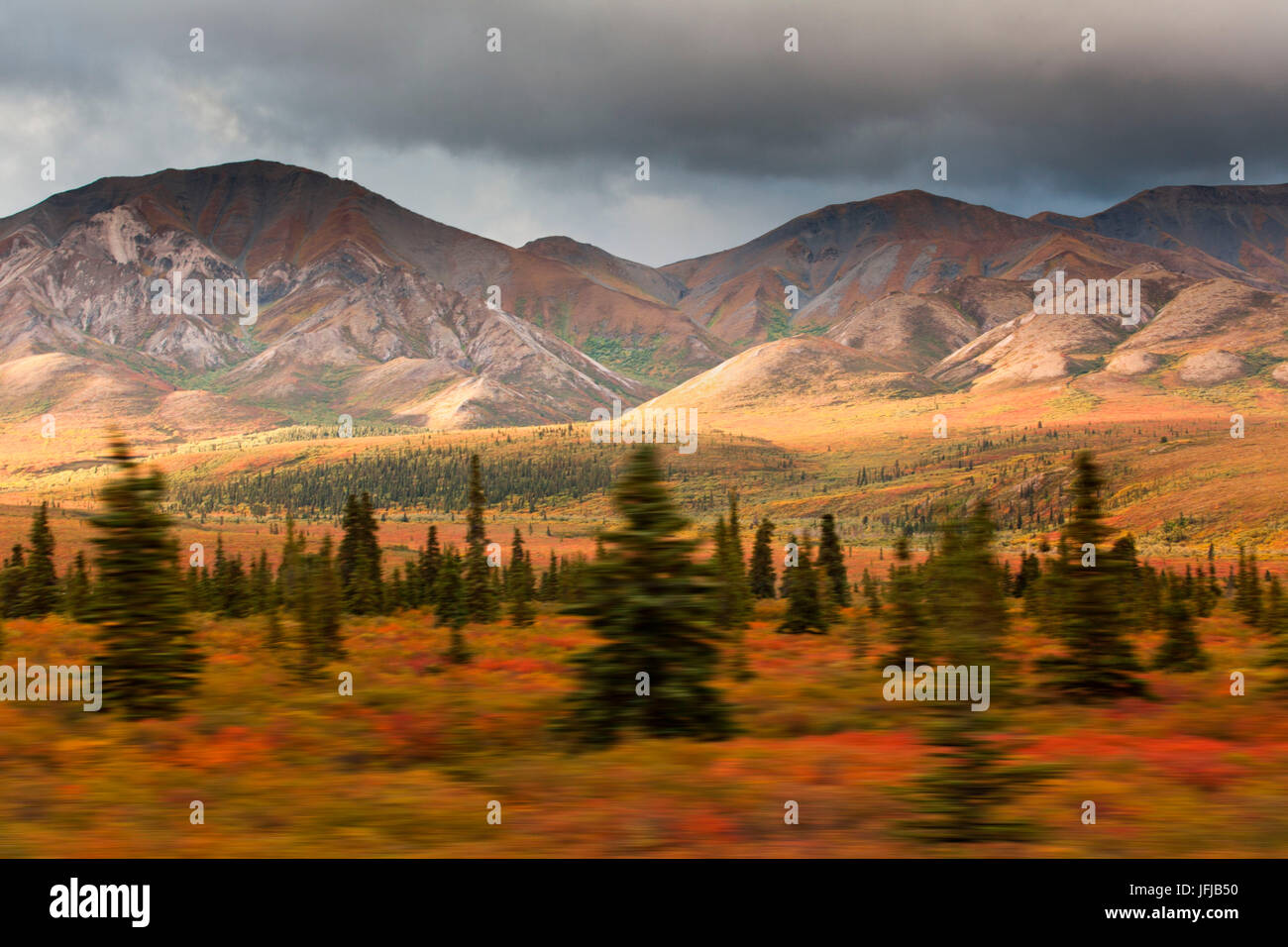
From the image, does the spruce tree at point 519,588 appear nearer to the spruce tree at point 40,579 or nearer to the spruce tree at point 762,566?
the spruce tree at point 762,566

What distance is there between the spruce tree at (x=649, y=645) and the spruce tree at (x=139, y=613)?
22.2ft

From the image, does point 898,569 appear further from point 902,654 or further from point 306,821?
point 306,821

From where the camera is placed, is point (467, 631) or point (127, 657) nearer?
point (127, 657)

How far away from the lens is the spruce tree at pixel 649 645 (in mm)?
13492

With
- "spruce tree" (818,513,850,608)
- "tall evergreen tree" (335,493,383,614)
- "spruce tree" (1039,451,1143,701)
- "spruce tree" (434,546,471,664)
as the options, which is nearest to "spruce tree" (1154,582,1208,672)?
"spruce tree" (1039,451,1143,701)

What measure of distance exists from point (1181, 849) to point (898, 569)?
51.4 feet

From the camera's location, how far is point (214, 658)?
23.0 m

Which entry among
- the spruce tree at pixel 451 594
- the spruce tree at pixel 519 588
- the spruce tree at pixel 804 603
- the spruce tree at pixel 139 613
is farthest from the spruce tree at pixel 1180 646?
the spruce tree at pixel 451 594

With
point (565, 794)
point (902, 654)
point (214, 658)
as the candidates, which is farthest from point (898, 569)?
point (214, 658)

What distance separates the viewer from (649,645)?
13.7m

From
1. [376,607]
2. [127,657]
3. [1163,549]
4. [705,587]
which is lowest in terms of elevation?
[1163,549]

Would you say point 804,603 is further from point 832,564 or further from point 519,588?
point 519,588

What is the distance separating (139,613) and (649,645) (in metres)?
8.56

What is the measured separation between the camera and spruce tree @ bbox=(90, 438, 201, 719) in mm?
15320
